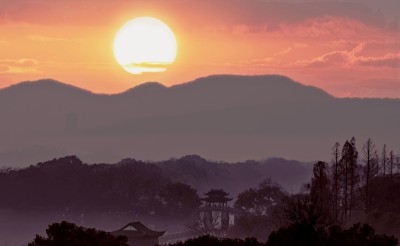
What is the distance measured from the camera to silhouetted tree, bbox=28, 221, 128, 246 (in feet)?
204

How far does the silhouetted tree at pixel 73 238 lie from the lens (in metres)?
62.0

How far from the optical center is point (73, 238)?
6216 centimetres

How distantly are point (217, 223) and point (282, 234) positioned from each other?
385 feet

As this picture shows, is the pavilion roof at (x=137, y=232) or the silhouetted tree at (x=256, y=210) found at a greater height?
the silhouetted tree at (x=256, y=210)

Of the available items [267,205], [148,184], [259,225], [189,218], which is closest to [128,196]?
[148,184]

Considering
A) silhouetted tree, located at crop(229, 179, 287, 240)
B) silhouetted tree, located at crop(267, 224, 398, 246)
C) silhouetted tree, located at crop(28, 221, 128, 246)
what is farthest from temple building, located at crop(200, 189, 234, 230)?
silhouetted tree, located at crop(28, 221, 128, 246)

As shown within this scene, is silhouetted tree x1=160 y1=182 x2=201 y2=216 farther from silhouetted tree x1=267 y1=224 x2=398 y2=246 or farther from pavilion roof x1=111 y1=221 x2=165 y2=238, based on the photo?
silhouetted tree x1=267 y1=224 x2=398 y2=246

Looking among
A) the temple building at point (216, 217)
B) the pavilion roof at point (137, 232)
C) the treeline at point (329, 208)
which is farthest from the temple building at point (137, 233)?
the temple building at point (216, 217)

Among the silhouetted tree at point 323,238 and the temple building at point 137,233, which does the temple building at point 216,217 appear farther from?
the silhouetted tree at point 323,238

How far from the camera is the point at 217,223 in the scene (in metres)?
181

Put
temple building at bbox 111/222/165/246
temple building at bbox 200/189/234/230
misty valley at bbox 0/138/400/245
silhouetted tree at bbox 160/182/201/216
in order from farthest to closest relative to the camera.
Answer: silhouetted tree at bbox 160/182/201/216 → temple building at bbox 200/189/234/230 → temple building at bbox 111/222/165/246 → misty valley at bbox 0/138/400/245

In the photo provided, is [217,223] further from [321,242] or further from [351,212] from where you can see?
[321,242]

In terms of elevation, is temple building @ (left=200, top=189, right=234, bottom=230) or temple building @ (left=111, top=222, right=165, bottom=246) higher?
temple building @ (left=200, top=189, right=234, bottom=230)

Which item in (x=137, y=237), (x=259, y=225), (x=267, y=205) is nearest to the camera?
(x=137, y=237)
